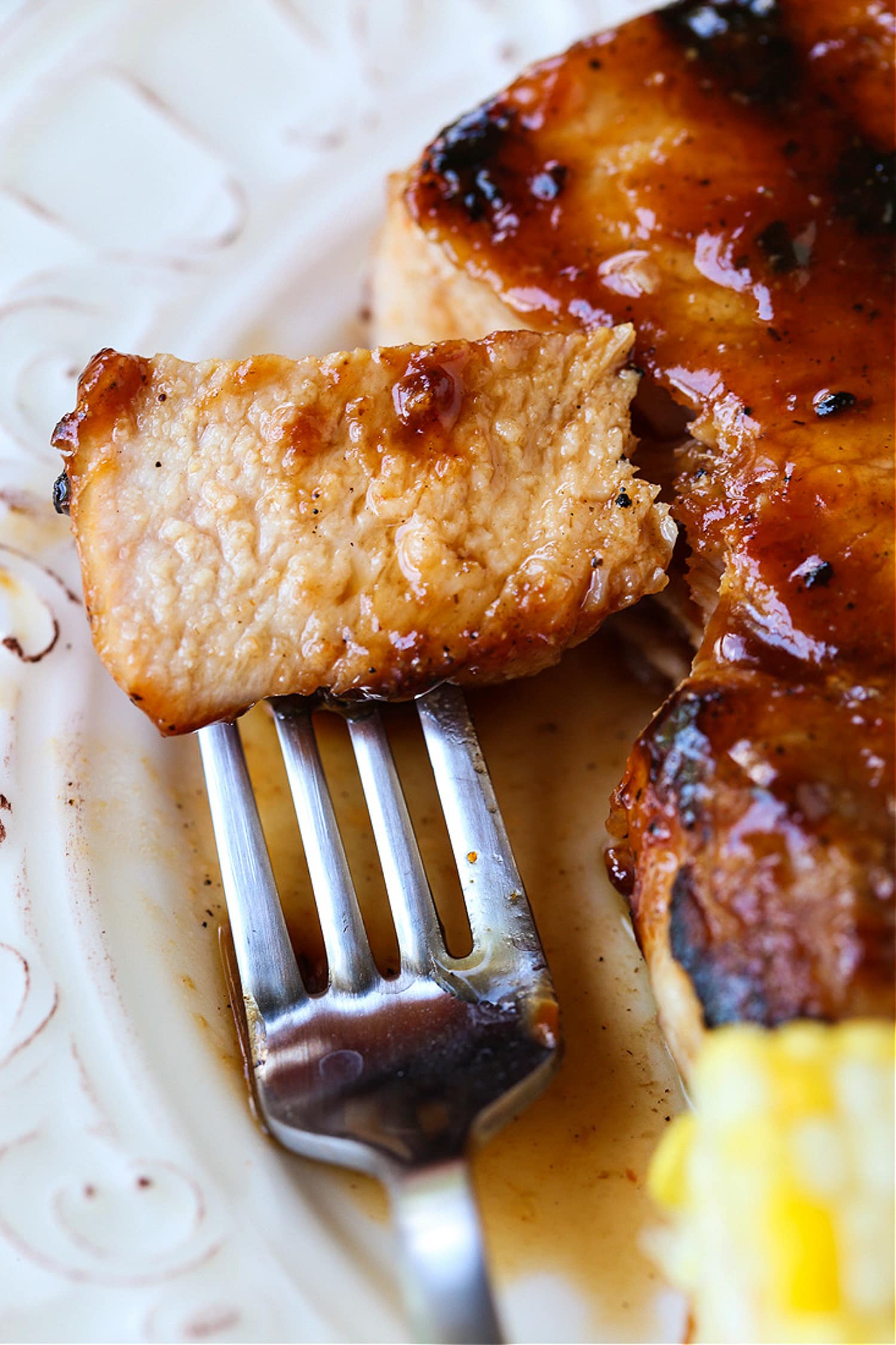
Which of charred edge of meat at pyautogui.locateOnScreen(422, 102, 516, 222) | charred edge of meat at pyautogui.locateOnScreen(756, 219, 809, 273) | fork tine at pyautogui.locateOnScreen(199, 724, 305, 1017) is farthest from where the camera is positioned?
charred edge of meat at pyautogui.locateOnScreen(422, 102, 516, 222)

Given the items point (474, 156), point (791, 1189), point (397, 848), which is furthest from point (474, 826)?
point (474, 156)

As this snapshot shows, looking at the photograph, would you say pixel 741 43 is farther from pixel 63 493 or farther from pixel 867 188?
pixel 63 493

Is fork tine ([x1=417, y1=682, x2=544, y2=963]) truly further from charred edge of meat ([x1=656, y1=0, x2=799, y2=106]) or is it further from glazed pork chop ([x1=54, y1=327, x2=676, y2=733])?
charred edge of meat ([x1=656, y1=0, x2=799, y2=106])

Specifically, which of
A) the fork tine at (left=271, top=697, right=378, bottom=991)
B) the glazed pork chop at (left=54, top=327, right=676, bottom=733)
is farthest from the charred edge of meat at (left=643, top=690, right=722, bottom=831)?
the fork tine at (left=271, top=697, right=378, bottom=991)

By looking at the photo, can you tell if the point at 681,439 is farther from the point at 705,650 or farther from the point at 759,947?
the point at 759,947

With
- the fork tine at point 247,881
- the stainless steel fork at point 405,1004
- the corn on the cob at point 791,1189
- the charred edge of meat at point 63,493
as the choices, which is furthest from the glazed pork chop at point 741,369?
the charred edge of meat at point 63,493

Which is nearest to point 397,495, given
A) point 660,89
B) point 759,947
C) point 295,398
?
point 295,398

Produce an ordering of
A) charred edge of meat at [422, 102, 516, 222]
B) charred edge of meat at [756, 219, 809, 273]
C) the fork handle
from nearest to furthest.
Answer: the fork handle → charred edge of meat at [756, 219, 809, 273] → charred edge of meat at [422, 102, 516, 222]
